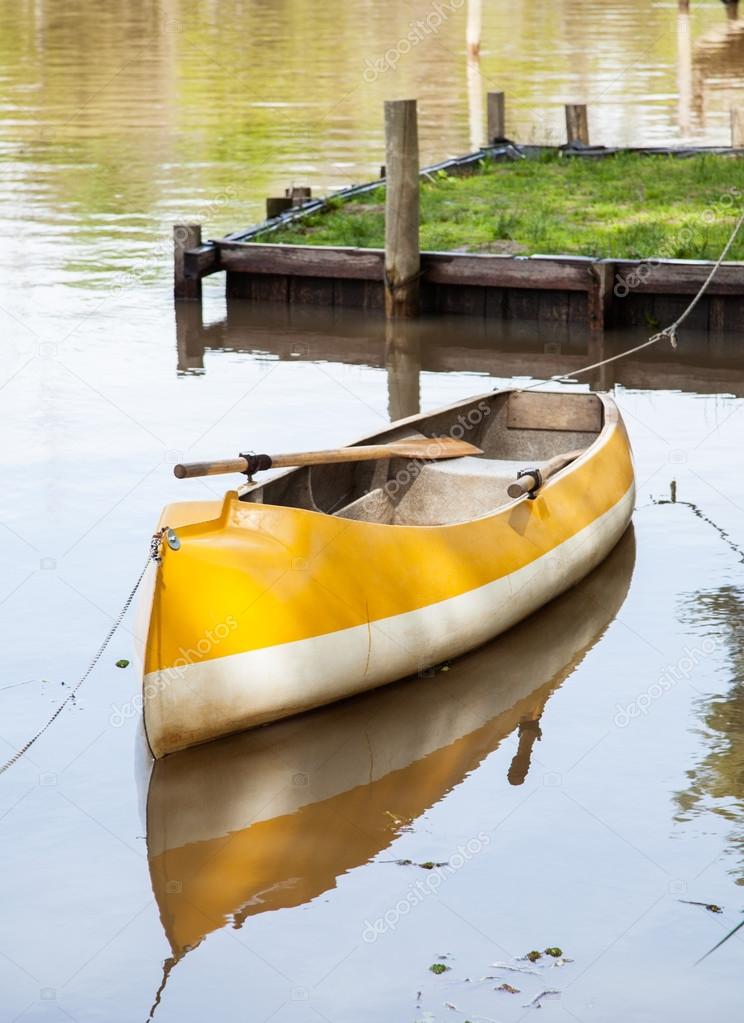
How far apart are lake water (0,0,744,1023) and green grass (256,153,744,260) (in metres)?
1.39

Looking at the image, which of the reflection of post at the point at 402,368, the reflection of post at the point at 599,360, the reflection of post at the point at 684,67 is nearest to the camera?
the reflection of post at the point at 402,368

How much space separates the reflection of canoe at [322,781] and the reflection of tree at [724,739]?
2.60ft

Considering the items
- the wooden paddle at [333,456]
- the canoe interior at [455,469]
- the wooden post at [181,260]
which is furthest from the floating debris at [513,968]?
the wooden post at [181,260]

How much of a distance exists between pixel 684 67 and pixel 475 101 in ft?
28.8

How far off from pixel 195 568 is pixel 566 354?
894 cm

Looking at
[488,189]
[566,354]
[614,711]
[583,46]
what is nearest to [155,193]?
[488,189]

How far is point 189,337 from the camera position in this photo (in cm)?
1692

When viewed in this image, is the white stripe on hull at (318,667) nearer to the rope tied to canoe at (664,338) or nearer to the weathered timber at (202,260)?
the rope tied to canoe at (664,338)

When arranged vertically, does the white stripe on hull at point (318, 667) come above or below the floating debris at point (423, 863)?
above

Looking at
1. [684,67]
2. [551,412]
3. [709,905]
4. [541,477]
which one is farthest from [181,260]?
[684,67]

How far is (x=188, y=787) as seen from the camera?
24.9ft

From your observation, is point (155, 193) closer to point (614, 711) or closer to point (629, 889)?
point (614, 711)

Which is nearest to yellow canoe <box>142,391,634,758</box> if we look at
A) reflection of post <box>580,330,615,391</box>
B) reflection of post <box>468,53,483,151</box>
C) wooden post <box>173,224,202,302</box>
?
reflection of post <box>580,330,615,391</box>

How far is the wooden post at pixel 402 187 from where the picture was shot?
16047mm
